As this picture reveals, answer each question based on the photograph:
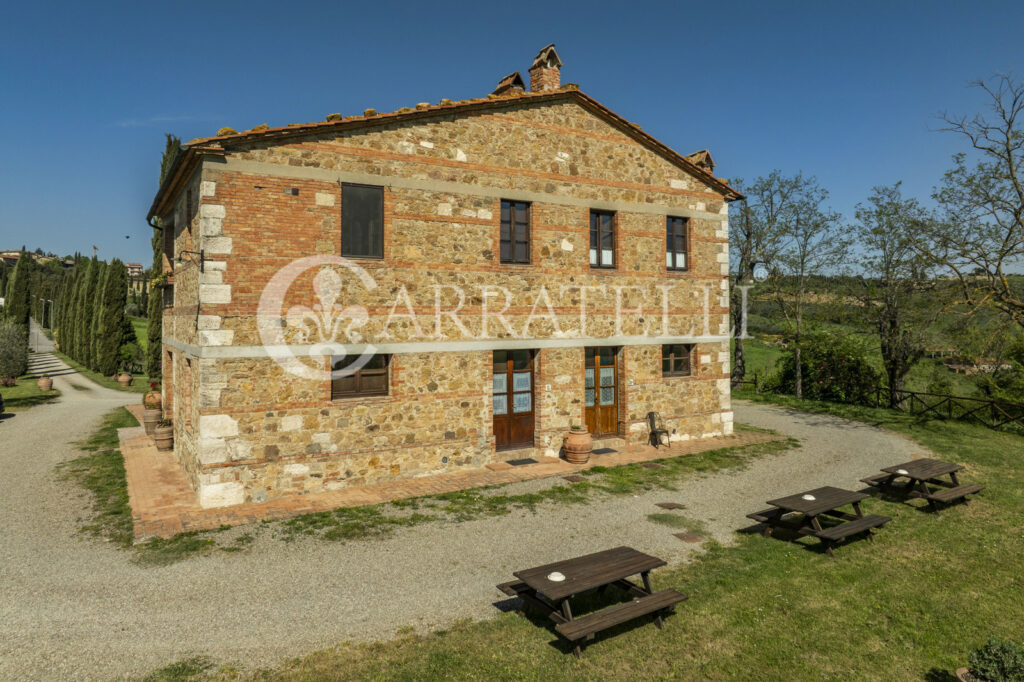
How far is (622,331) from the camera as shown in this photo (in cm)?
1359

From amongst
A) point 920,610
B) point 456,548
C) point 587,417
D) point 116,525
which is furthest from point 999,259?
point 116,525

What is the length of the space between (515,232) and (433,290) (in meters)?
2.47

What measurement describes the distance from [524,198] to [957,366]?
56.7ft

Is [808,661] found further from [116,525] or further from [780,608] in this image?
[116,525]

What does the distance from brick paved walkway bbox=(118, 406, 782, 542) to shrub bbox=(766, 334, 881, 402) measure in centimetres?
1133

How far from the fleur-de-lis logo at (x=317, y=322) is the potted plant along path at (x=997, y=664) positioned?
918 cm

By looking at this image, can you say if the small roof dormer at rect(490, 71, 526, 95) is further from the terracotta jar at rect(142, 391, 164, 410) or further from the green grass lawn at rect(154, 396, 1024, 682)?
the terracotta jar at rect(142, 391, 164, 410)

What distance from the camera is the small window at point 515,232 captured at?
1216 centimetres

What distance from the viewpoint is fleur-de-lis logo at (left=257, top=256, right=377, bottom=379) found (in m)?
9.68

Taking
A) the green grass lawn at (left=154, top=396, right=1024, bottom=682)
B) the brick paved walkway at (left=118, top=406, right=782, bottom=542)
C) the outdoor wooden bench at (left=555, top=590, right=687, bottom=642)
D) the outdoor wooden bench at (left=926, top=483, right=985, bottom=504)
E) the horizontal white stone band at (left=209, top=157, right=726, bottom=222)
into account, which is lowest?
the green grass lawn at (left=154, top=396, right=1024, bottom=682)

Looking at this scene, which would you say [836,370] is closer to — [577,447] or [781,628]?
[577,447]

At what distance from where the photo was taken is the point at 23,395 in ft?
78.3

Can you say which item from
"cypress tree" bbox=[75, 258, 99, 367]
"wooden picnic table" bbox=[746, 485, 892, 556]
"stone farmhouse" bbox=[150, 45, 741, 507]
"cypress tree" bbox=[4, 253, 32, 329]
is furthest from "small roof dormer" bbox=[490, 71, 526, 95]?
"cypress tree" bbox=[4, 253, 32, 329]

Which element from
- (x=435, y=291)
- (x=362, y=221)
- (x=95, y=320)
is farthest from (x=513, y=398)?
→ (x=95, y=320)
